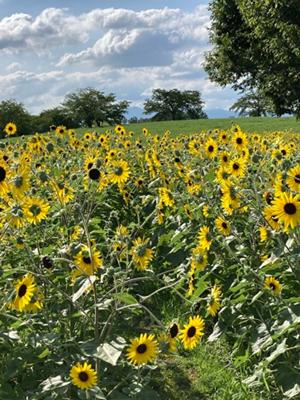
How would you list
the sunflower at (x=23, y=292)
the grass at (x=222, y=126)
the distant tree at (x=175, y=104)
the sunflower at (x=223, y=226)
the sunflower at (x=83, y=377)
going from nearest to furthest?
the sunflower at (x=83, y=377) < the sunflower at (x=23, y=292) < the sunflower at (x=223, y=226) < the grass at (x=222, y=126) < the distant tree at (x=175, y=104)

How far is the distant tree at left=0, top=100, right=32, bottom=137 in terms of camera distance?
124 ft

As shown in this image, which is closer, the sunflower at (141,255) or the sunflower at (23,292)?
the sunflower at (23,292)

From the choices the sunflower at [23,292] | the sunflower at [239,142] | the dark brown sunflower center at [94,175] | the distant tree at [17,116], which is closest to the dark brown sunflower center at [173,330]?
the sunflower at [23,292]

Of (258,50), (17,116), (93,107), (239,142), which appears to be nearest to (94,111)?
(93,107)

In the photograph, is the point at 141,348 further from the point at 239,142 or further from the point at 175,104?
the point at 175,104

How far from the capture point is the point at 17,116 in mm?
40938

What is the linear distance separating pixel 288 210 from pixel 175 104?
92.4 m

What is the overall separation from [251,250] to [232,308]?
702mm

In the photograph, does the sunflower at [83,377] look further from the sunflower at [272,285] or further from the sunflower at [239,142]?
the sunflower at [239,142]

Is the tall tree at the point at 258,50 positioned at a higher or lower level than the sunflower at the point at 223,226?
higher

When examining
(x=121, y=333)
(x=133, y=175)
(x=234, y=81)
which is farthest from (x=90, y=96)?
(x=121, y=333)

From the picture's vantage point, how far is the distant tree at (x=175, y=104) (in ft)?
304

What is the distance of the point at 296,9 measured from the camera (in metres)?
21.7

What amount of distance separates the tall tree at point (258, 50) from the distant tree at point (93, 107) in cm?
3894
